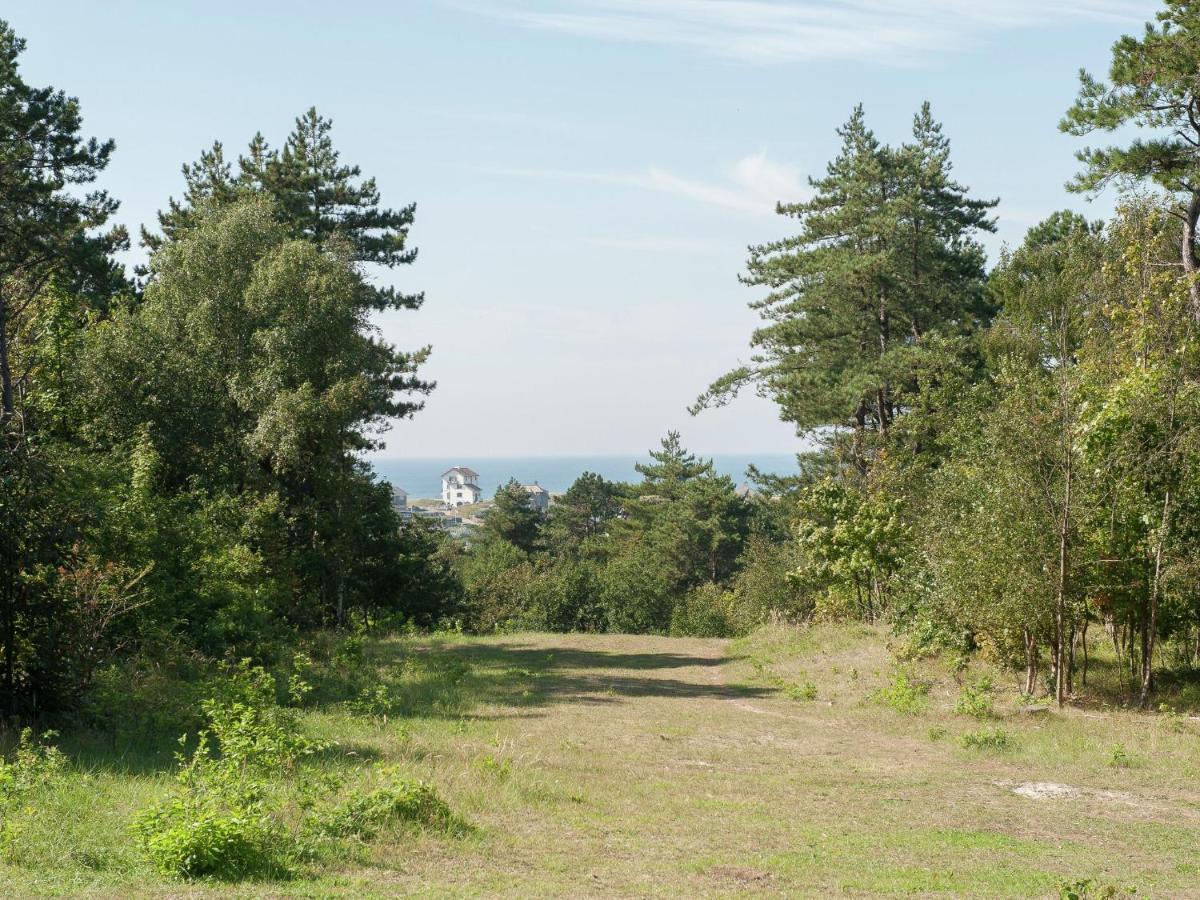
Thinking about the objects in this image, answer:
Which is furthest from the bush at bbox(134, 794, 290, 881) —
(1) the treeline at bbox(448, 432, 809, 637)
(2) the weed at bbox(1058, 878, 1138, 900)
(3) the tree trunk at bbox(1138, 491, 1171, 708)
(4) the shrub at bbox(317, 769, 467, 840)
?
(1) the treeline at bbox(448, 432, 809, 637)

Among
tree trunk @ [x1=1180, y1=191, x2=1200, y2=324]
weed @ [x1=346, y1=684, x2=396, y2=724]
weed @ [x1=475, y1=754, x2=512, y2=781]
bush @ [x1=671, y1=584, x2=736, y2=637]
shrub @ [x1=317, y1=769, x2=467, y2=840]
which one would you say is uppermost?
tree trunk @ [x1=1180, y1=191, x2=1200, y2=324]

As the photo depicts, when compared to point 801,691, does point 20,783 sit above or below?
above

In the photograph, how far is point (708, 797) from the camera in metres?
11.9

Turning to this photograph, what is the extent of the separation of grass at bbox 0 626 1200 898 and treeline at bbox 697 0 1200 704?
199cm

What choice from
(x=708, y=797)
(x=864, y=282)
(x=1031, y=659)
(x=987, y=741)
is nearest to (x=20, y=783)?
(x=708, y=797)

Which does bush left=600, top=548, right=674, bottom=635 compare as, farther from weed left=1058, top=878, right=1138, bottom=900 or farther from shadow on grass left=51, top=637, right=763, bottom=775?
weed left=1058, top=878, right=1138, bottom=900

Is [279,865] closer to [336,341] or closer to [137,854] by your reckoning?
[137,854]

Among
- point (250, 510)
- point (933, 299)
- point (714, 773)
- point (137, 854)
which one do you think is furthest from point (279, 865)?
point (933, 299)

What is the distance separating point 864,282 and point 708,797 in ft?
97.0

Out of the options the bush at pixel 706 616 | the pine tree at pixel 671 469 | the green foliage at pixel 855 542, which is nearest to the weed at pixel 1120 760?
the green foliage at pixel 855 542

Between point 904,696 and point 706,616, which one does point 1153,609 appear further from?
point 706,616

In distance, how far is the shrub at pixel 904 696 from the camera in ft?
62.5

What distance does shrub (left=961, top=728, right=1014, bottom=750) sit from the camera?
15.4 m

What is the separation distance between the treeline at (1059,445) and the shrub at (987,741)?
2989mm
